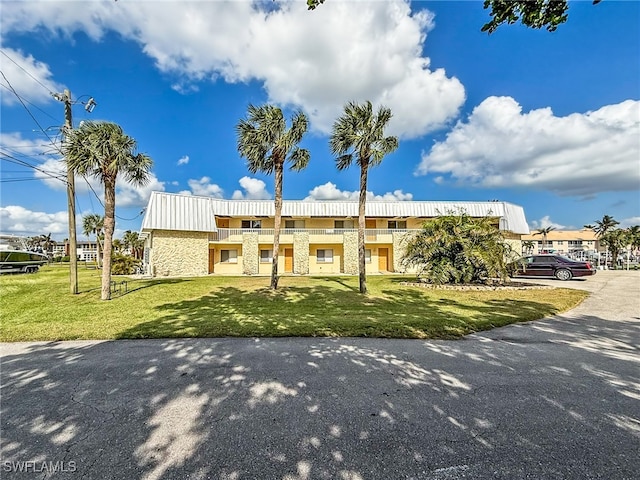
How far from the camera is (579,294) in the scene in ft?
38.6

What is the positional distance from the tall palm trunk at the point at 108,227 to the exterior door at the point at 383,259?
2296 centimetres

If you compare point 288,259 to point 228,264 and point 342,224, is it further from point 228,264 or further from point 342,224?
point 342,224

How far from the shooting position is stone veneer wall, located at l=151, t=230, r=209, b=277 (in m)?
23.2

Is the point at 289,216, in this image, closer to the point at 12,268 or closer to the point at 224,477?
the point at 12,268

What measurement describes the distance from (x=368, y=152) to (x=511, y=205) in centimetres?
2347

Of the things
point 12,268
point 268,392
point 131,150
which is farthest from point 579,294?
point 12,268

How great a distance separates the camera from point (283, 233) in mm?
26672

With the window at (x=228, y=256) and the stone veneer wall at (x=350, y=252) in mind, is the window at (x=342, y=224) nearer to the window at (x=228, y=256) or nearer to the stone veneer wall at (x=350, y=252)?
the stone veneer wall at (x=350, y=252)

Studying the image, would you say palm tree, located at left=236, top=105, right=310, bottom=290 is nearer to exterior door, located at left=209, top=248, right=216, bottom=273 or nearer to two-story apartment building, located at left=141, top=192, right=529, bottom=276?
two-story apartment building, located at left=141, top=192, right=529, bottom=276

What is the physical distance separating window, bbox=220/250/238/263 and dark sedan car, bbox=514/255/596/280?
22.3 m

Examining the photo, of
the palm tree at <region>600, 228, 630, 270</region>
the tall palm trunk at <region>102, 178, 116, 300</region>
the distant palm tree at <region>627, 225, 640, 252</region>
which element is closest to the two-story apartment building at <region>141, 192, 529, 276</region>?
the tall palm trunk at <region>102, 178, 116, 300</region>

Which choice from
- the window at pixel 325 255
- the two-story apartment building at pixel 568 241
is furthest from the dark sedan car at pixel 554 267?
the two-story apartment building at pixel 568 241

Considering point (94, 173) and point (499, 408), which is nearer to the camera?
point (499, 408)

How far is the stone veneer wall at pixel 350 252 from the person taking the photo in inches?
1045
